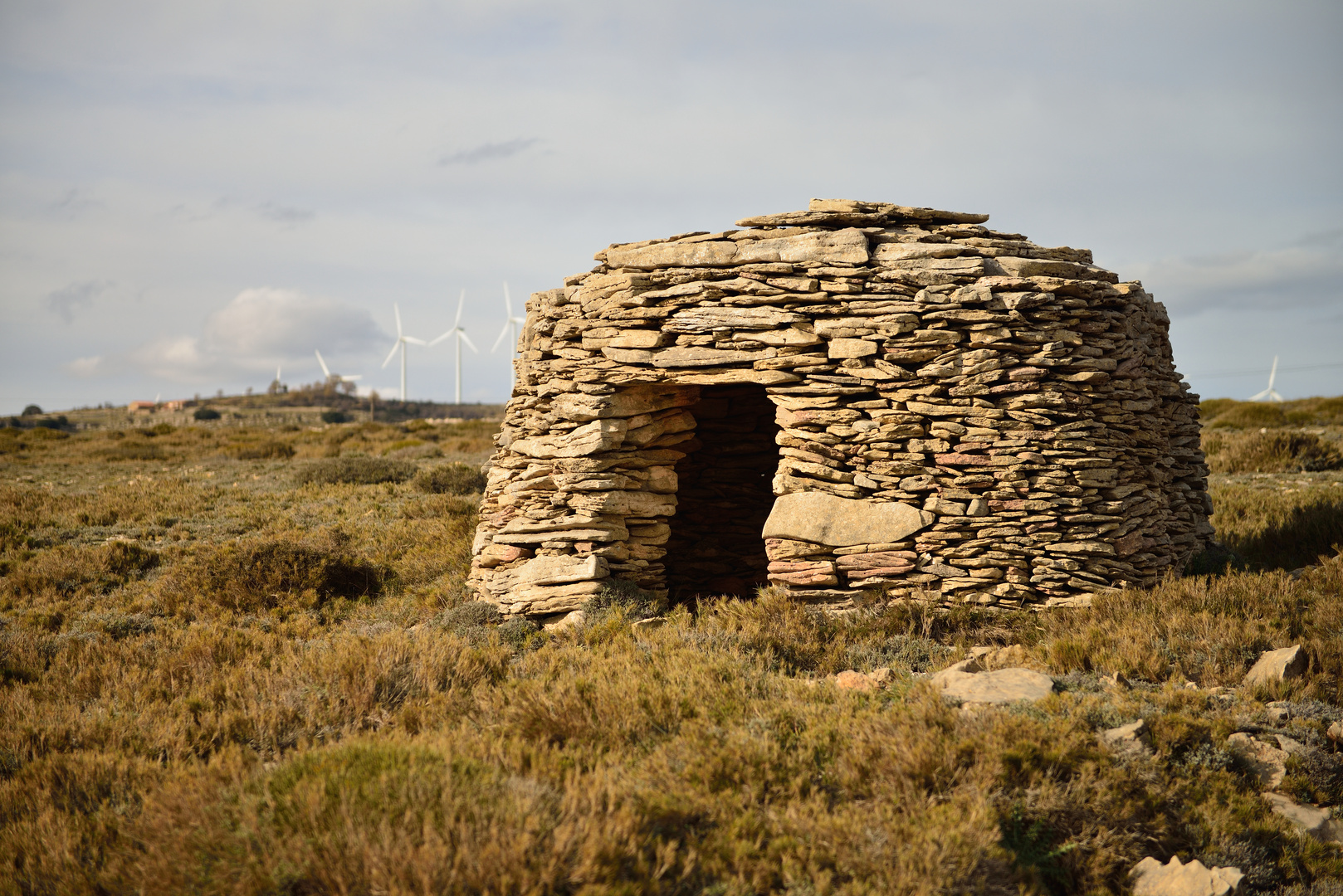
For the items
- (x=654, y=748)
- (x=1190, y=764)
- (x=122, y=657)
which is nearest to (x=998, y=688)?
(x=1190, y=764)

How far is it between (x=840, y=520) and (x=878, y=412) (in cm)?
111

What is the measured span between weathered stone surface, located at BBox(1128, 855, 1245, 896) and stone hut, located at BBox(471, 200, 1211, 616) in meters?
3.45

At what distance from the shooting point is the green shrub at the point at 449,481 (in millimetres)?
17406

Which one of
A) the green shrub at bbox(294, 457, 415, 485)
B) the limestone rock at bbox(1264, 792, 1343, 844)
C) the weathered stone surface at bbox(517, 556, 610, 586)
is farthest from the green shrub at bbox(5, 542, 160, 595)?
the limestone rock at bbox(1264, 792, 1343, 844)

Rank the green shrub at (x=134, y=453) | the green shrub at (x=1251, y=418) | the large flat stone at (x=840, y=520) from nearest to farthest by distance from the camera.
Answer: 1. the large flat stone at (x=840, y=520)
2. the green shrub at (x=1251, y=418)
3. the green shrub at (x=134, y=453)

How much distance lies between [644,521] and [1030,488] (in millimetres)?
4012

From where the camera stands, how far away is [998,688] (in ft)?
18.4

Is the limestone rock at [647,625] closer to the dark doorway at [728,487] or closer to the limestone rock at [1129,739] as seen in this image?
the dark doorway at [728,487]

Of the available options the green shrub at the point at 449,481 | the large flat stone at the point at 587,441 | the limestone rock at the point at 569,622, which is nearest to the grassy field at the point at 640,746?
the limestone rock at the point at 569,622

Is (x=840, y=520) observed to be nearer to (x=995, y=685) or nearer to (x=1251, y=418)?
(x=995, y=685)

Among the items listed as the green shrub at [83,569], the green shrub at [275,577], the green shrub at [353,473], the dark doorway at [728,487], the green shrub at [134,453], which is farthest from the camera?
the green shrub at [134,453]

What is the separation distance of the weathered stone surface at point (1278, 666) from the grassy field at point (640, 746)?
4.8 inches

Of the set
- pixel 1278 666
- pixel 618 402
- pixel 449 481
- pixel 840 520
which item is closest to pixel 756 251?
pixel 618 402

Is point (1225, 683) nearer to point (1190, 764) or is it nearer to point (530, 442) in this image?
point (1190, 764)
